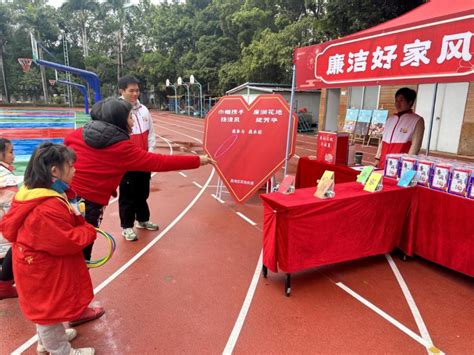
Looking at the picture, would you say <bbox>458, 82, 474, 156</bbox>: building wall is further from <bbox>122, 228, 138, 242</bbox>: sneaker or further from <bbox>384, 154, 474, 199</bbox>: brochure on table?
<bbox>122, 228, 138, 242</bbox>: sneaker

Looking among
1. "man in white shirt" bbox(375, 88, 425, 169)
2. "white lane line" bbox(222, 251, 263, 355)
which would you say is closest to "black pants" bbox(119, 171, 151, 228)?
"white lane line" bbox(222, 251, 263, 355)

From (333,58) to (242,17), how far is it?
69.9 feet

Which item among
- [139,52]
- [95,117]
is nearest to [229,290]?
[95,117]

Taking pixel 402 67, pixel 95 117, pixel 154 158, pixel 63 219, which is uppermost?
pixel 402 67

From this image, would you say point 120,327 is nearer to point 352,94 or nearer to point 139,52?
point 352,94

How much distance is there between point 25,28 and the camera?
3641cm

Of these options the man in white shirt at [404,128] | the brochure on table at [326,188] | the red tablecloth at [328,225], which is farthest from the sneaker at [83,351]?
the man in white shirt at [404,128]

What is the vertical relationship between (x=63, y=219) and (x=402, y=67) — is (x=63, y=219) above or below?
below

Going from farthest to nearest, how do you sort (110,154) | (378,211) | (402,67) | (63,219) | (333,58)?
(333,58) < (378,211) < (402,67) < (110,154) < (63,219)

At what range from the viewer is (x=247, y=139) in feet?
16.5

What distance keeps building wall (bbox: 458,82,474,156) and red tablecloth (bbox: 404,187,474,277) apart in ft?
27.9

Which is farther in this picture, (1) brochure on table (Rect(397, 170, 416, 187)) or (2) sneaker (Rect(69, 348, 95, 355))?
(1) brochure on table (Rect(397, 170, 416, 187))

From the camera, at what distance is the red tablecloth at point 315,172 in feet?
13.8

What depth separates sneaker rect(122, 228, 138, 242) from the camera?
4066mm
